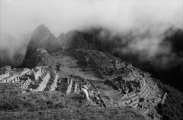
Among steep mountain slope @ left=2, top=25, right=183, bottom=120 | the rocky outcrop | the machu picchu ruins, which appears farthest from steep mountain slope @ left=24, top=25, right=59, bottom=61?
the rocky outcrop

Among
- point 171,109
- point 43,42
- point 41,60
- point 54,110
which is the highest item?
point 43,42

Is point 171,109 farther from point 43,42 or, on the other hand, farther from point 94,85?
point 43,42

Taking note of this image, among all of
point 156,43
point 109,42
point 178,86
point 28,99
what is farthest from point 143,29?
point 28,99

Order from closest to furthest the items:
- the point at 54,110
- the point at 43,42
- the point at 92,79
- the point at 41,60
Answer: the point at 54,110
the point at 92,79
the point at 41,60
the point at 43,42

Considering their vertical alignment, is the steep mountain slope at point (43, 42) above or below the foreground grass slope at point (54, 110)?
above

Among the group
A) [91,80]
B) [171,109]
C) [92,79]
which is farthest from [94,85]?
[171,109]

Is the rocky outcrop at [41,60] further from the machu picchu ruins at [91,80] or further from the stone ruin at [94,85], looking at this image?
the stone ruin at [94,85]

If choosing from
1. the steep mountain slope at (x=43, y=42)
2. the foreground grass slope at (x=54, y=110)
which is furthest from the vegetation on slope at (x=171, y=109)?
the steep mountain slope at (x=43, y=42)

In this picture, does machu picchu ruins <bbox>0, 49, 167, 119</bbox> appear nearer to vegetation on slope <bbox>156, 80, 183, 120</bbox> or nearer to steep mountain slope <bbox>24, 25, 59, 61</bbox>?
vegetation on slope <bbox>156, 80, 183, 120</bbox>

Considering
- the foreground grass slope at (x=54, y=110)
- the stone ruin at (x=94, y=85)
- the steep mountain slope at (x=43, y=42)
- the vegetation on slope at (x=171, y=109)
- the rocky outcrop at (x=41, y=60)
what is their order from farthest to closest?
the steep mountain slope at (x=43, y=42) < the rocky outcrop at (x=41, y=60) < the vegetation on slope at (x=171, y=109) < the stone ruin at (x=94, y=85) < the foreground grass slope at (x=54, y=110)

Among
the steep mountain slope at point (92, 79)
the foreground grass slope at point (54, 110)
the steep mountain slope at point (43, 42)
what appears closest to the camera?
the foreground grass slope at point (54, 110)

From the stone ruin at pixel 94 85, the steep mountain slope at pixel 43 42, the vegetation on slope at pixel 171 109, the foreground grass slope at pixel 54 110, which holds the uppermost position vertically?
the steep mountain slope at pixel 43 42
